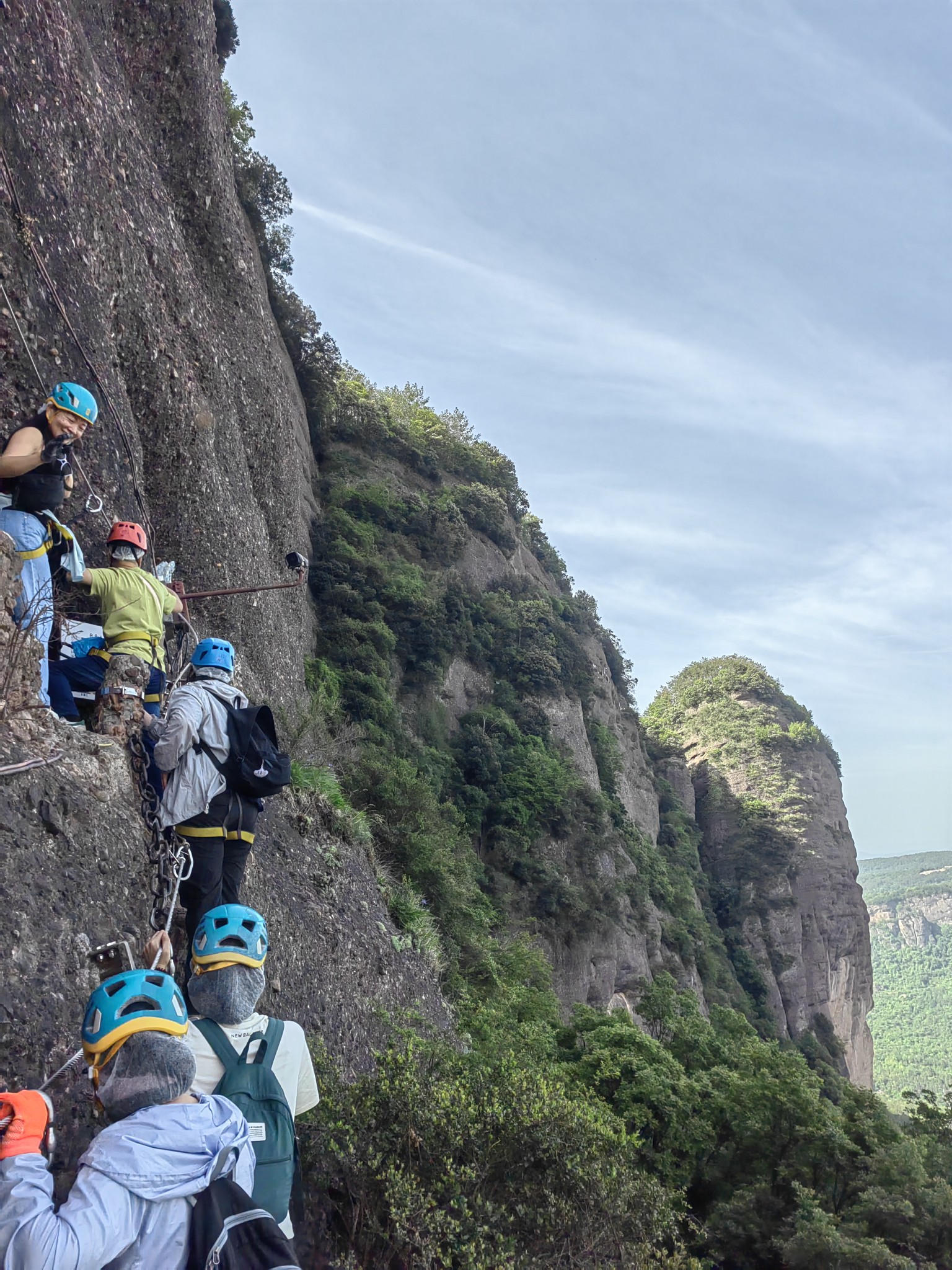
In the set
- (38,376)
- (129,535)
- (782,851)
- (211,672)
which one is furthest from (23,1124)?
(782,851)

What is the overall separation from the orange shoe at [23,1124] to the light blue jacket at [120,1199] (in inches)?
1.1

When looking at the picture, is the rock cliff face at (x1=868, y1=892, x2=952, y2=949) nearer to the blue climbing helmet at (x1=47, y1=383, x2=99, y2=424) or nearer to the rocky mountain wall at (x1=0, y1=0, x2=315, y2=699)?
the rocky mountain wall at (x1=0, y1=0, x2=315, y2=699)

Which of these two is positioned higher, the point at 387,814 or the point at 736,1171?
the point at 387,814

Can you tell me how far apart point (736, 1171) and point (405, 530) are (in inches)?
886

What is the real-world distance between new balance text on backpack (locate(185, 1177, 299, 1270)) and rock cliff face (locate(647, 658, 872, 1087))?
135 ft

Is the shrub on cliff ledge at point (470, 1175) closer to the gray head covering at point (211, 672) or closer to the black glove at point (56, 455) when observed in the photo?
the gray head covering at point (211, 672)

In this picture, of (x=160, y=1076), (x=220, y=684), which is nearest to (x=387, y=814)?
(x=220, y=684)

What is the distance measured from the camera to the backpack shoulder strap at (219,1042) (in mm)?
2760

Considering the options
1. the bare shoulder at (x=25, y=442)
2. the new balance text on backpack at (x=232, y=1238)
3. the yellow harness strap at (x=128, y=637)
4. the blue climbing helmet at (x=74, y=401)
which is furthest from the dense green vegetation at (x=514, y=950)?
the blue climbing helmet at (x=74, y=401)

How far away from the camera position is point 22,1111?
1969mm

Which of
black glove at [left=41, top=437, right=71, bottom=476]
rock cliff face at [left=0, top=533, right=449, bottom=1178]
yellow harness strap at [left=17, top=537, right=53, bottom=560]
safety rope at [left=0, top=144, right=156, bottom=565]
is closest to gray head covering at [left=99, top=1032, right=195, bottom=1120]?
rock cliff face at [left=0, top=533, right=449, bottom=1178]

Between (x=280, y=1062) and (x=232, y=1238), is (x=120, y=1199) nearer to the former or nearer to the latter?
(x=232, y=1238)

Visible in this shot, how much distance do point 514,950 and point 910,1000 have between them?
17481 centimetres

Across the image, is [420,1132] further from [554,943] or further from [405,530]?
[405,530]
